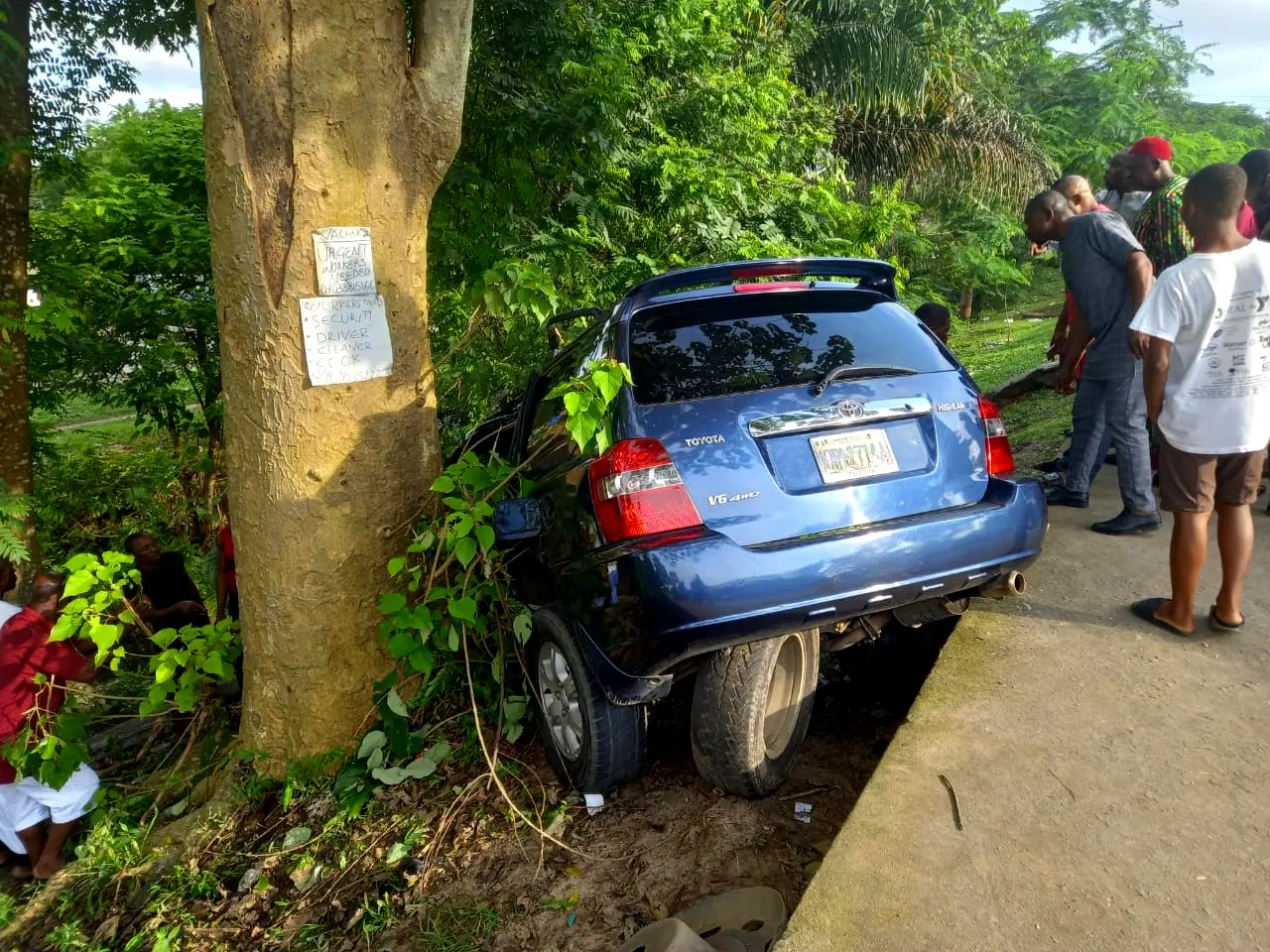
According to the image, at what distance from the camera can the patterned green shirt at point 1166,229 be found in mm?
4305

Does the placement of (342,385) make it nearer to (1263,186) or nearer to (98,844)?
(98,844)

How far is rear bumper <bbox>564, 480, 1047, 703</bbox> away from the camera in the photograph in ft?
7.82

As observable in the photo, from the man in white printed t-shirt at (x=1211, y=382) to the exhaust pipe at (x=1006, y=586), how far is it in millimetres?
791

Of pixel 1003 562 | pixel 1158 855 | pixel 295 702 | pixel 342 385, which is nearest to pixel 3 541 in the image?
pixel 295 702

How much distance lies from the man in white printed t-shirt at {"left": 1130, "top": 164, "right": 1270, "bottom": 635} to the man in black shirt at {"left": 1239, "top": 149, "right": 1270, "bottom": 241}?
1.81m

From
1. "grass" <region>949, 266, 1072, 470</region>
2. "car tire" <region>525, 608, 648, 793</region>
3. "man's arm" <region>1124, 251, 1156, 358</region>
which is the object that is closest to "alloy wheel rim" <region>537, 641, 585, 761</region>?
"car tire" <region>525, 608, 648, 793</region>

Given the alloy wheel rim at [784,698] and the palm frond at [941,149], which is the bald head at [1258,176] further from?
the palm frond at [941,149]

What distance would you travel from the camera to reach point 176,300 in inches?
248

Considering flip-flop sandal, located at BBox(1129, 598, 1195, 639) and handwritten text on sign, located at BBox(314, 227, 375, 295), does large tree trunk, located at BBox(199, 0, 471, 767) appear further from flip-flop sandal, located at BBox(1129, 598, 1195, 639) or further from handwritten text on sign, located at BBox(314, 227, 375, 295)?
flip-flop sandal, located at BBox(1129, 598, 1195, 639)

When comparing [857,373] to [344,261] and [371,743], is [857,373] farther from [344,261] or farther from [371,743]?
[371,743]

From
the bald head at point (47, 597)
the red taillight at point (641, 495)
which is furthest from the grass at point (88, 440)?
the red taillight at point (641, 495)

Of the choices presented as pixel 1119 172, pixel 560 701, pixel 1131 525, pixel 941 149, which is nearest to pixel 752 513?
pixel 560 701

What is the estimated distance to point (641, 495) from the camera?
252 cm

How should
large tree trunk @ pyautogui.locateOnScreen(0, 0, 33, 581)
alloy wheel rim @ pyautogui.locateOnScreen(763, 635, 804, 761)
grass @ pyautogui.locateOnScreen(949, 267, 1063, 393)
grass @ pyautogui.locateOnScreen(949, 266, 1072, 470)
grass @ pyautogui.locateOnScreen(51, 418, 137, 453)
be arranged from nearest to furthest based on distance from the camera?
alloy wheel rim @ pyautogui.locateOnScreen(763, 635, 804, 761)
large tree trunk @ pyautogui.locateOnScreen(0, 0, 33, 581)
grass @ pyautogui.locateOnScreen(949, 266, 1072, 470)
grass @ pyautogui.locateOnScreen(51, 418, 137, 453)
grass @ pyautogui.locateOnScreen(949, 267, 1063, 393)
